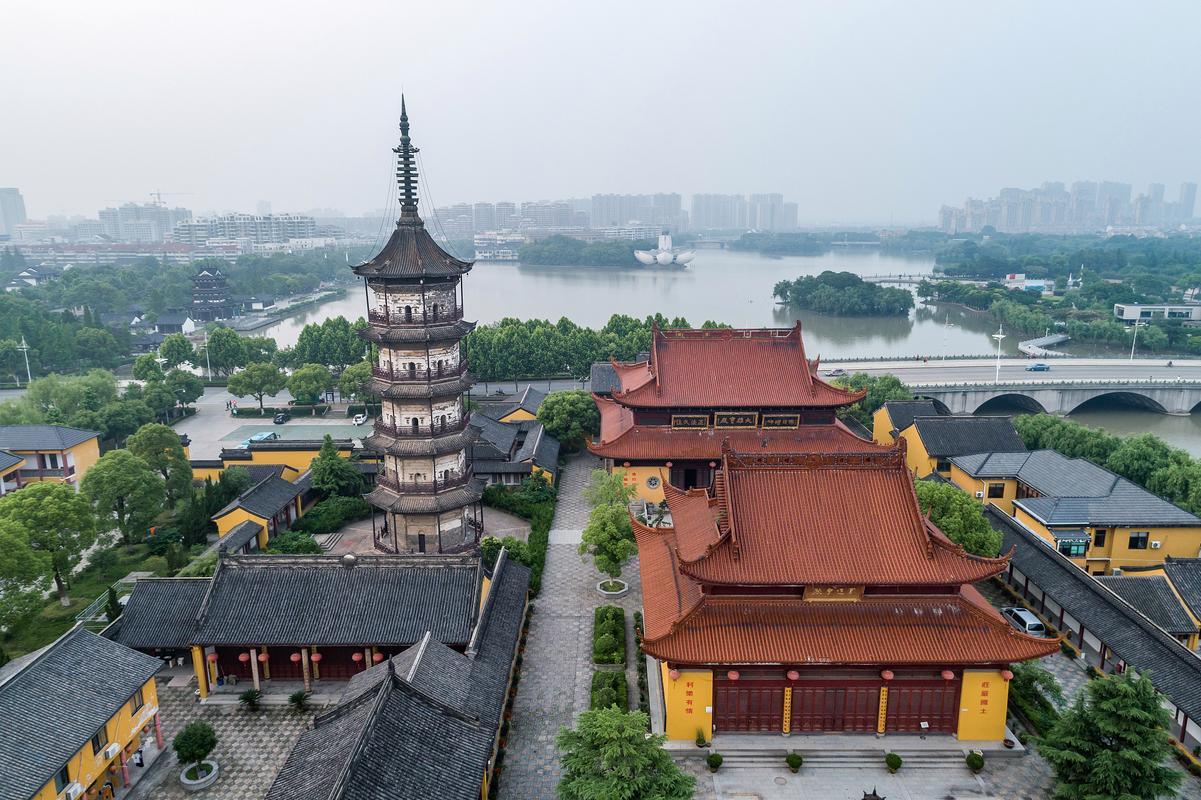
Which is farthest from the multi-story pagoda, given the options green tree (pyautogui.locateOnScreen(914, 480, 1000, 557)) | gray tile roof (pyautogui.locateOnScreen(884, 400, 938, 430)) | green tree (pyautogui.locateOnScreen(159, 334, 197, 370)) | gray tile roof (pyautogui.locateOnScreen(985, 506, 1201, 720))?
green tree (pyautogui.locateOnScreen(159, 334, 197, 370))

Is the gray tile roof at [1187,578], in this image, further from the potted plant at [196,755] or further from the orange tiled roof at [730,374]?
the potted plant at [196,755]

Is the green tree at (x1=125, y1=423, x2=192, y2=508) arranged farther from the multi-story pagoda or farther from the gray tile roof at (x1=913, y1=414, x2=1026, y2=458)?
the gray tile roof at (x1=913, y1=414, x2=1026, y2=458)

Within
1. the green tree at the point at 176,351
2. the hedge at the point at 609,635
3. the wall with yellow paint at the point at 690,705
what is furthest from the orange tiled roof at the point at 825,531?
the green tree at the point at 176,351

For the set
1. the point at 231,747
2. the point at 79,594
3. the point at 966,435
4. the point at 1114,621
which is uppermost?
the point at 966,435

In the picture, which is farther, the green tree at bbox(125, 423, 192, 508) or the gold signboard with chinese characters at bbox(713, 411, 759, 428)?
the green tree at bbox(125, 423, 192, 508)

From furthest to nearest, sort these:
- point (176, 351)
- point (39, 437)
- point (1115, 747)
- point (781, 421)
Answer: point (176, 351), point (39, 437), point (781, 421), point (1115, 747)

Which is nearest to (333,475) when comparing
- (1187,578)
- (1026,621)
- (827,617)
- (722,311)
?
(827,617)

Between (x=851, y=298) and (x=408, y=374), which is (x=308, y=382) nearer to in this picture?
(x=408, y=374)
